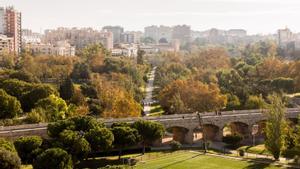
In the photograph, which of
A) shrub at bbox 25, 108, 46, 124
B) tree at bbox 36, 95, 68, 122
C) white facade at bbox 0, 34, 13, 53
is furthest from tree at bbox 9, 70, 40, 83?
white facade at bbox 0, 34, 13, 53

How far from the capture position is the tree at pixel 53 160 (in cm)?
3750

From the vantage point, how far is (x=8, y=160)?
35156 mm

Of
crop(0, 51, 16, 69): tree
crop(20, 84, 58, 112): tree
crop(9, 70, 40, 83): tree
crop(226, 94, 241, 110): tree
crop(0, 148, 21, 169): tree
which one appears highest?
crop(0, 51, 16, 69): tree

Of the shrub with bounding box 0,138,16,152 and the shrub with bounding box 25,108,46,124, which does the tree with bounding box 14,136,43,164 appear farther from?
the shrub with bounding box 25,108,46,124

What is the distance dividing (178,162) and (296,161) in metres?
10.8

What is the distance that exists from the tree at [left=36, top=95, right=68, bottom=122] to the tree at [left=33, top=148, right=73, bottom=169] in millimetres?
21323

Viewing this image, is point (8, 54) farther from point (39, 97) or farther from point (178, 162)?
point (178, 162)

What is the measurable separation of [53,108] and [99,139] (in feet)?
64.1

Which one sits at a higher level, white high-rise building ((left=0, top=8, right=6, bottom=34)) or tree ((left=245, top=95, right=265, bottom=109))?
white high-rise building ((left=0, top=8, right=6, bottom=34))

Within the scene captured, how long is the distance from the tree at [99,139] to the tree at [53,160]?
524 cm

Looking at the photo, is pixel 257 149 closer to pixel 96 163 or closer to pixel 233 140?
pixel 233 140

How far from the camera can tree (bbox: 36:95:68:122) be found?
59969 mm

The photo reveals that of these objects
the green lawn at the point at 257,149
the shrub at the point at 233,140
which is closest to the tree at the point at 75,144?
the green lawn at the point at 257,149

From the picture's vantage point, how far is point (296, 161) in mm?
44750
